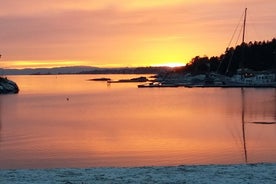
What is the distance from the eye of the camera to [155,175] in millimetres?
9203

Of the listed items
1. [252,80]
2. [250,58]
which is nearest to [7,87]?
[252,80]

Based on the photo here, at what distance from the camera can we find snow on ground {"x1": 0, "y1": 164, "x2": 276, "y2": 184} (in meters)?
8.68

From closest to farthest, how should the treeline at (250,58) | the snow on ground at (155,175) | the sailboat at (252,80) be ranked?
the snow on ground at (155,175) < the sailboat at (252,80) < the treeline at (250,58)

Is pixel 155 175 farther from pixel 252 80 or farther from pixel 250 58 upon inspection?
pixel 250 58

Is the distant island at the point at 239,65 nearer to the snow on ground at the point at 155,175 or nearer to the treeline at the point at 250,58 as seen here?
the treeline at the point at 250,58

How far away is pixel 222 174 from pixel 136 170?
5.24ft

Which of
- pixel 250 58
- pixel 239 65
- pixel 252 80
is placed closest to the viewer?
pixel 252 80

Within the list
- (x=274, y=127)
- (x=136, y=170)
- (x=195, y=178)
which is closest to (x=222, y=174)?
(x=195, y=178)

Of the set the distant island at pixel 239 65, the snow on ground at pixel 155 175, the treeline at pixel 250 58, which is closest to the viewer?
the snow on ground at pixel 155 175

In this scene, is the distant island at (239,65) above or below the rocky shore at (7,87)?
above

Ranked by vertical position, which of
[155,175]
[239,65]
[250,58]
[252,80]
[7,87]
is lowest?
[7,87]

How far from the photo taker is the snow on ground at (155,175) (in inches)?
342

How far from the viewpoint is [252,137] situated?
21.3 m

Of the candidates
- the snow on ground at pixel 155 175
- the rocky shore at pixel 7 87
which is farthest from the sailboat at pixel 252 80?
the snow on ground at pixel 155 175
